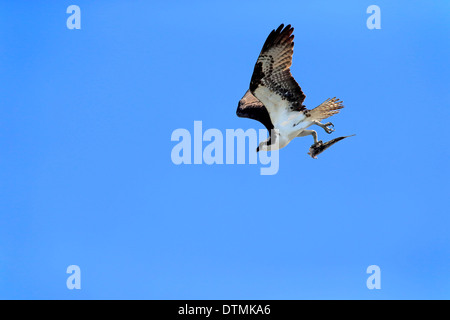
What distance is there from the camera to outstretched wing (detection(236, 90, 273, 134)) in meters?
14.3

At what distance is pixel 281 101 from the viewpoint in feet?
44.6

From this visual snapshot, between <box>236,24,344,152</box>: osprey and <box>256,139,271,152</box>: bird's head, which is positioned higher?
<box>236,24,344,152</box>: osprey

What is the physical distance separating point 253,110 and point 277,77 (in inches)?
61.3

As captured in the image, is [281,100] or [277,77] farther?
[281,100]

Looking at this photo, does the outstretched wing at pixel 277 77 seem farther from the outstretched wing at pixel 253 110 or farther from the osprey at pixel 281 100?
the outstretched wing at pixel 253 110

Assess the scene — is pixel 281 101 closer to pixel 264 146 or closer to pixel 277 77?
pixel 277 77

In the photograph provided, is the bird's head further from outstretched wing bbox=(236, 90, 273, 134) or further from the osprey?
outstretched wing bbox=(236, 90, 273, 134)

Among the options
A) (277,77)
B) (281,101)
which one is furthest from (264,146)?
(277,77)

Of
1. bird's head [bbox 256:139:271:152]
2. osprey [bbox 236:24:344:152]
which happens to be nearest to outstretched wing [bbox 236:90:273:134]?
osprey [bbox 236:24:344:152]

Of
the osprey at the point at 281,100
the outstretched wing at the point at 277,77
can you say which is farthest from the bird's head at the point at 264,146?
the outstretched wing at the point at 277,77

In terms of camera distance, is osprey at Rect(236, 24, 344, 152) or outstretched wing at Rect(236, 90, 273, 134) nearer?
osprey at Rect(236, 24, 344, 152)
